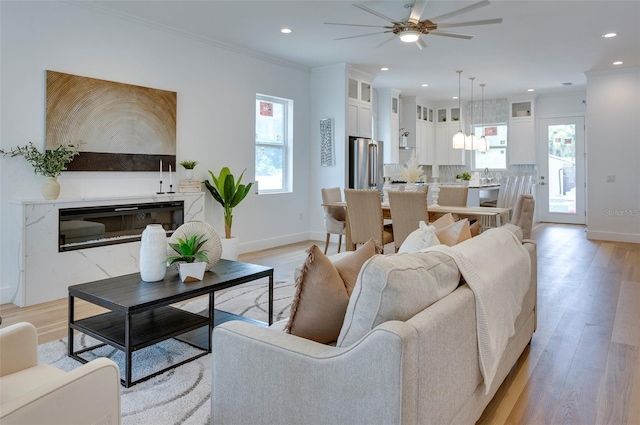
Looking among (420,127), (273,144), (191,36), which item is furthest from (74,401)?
(420,127)

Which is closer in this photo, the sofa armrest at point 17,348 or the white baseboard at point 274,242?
the sofa armrest at point 17,348

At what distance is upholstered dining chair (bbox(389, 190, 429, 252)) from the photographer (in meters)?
4.27

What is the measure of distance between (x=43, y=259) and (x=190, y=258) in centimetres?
Answer: 193

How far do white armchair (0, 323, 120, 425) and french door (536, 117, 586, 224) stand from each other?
10172 mm

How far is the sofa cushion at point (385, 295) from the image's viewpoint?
1303mm

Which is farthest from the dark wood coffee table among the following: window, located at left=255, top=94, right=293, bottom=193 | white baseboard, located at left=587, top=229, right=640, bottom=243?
white baseboard, located at left=587, top=229, right=640, bottom=243

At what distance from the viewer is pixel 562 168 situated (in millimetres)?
9586

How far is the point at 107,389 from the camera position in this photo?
124cm

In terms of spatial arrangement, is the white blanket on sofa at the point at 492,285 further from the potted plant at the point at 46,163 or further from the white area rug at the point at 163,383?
the potted plant at the point at 46,163

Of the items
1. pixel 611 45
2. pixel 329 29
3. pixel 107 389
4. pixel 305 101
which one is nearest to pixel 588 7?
pixel 611 45

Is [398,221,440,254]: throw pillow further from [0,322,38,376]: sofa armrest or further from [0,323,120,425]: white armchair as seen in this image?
[0,322,38,376]: sofa armrest

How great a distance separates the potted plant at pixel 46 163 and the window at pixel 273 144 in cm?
285

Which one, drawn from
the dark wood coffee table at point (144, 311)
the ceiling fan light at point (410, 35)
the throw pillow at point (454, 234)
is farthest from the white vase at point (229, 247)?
the throw pillow at point (454, 234)

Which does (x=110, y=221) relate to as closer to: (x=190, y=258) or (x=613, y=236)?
(x=190, y=258)
